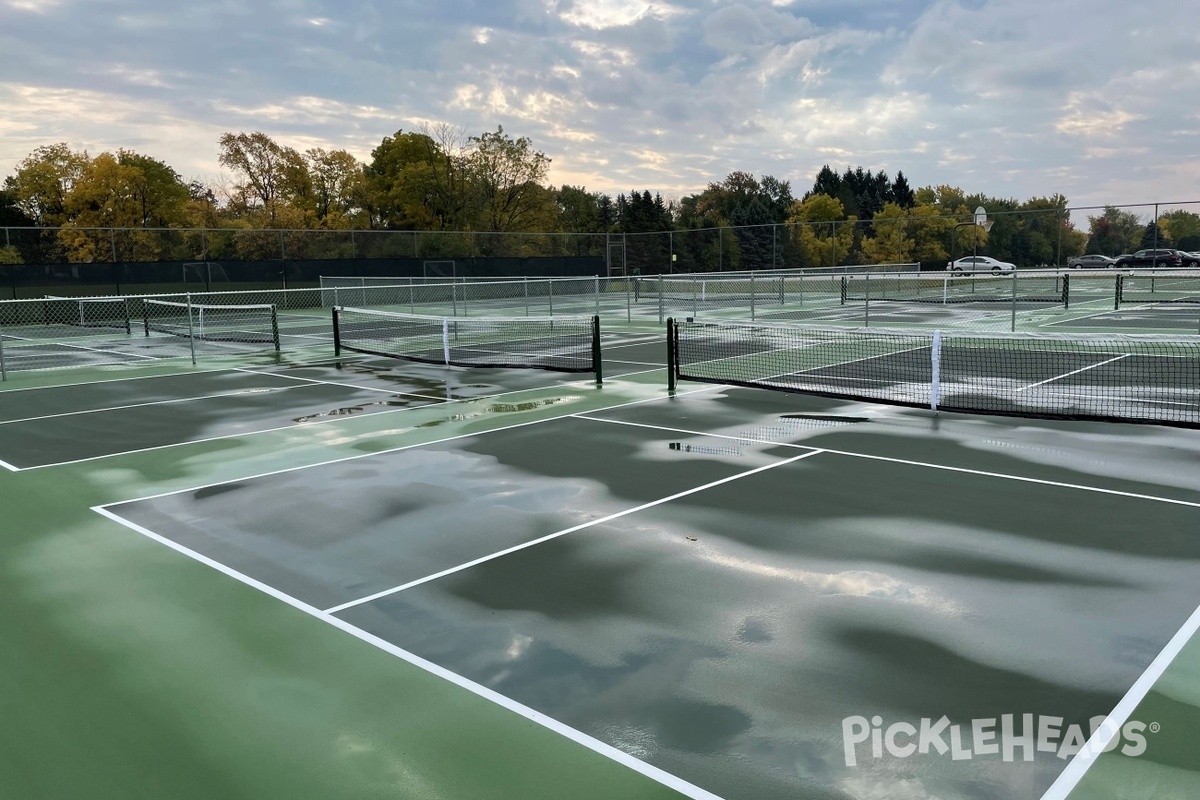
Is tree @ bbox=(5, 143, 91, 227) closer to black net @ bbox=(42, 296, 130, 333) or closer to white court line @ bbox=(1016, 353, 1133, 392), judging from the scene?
black net @ bbox=(42, 296, 130, 333)

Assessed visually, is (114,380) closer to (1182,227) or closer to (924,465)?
(924,465)

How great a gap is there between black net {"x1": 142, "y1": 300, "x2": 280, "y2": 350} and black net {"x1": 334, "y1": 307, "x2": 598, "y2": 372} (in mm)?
2339

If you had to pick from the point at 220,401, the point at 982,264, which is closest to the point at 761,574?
the point at 220,401

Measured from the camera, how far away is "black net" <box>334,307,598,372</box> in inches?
728

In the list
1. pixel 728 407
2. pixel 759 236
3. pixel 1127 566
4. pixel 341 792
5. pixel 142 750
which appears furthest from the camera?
pixel 759 236

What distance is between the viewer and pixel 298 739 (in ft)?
14.3

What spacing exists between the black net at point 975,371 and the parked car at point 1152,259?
2286cm

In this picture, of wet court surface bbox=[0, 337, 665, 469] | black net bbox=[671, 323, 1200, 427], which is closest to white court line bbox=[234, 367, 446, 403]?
wet court surface bbox=[0, 337, 665, 469]

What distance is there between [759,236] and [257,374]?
37849mm

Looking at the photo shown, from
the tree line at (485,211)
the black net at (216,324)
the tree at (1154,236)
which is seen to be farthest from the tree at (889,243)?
the black net at (216,324)

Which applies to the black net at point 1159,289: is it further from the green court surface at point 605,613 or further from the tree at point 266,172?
the tree at point 266,172

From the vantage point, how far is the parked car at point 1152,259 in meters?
37.8

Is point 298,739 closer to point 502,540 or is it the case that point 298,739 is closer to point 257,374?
point 502,540

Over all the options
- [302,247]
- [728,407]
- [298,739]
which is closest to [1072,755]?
[298,739]
